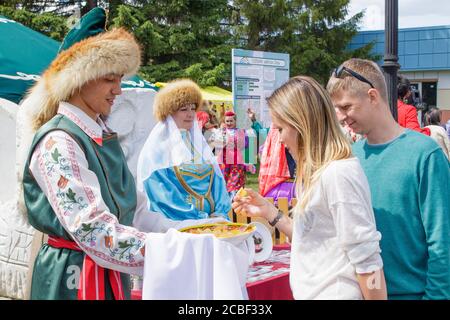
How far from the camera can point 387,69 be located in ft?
17.1

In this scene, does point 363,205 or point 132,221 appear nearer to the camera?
point 363,205

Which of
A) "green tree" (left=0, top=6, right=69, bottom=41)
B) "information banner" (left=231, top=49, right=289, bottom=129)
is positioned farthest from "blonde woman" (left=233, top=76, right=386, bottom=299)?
"green tree" (left=0, top=6, right=69, bottom=41)

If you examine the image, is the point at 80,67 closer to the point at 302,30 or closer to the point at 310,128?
the point at 310,128

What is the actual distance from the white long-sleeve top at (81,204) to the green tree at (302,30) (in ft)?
63.2

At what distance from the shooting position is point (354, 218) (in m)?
1.80

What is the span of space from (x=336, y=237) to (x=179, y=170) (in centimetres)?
247

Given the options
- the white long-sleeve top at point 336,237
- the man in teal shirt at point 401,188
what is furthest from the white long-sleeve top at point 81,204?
the man in teal shirt at point 401,188

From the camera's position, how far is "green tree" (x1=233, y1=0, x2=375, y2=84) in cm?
2125

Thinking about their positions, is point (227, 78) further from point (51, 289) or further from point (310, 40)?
point (51, 289)

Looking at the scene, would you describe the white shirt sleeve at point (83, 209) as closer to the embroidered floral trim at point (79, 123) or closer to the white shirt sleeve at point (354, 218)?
the embroidered floral trim at point (79, 123)

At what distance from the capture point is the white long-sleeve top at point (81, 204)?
2.00 metres

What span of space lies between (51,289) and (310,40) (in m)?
20.0

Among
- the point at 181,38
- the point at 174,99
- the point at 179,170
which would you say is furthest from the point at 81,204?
the point at 181,38
